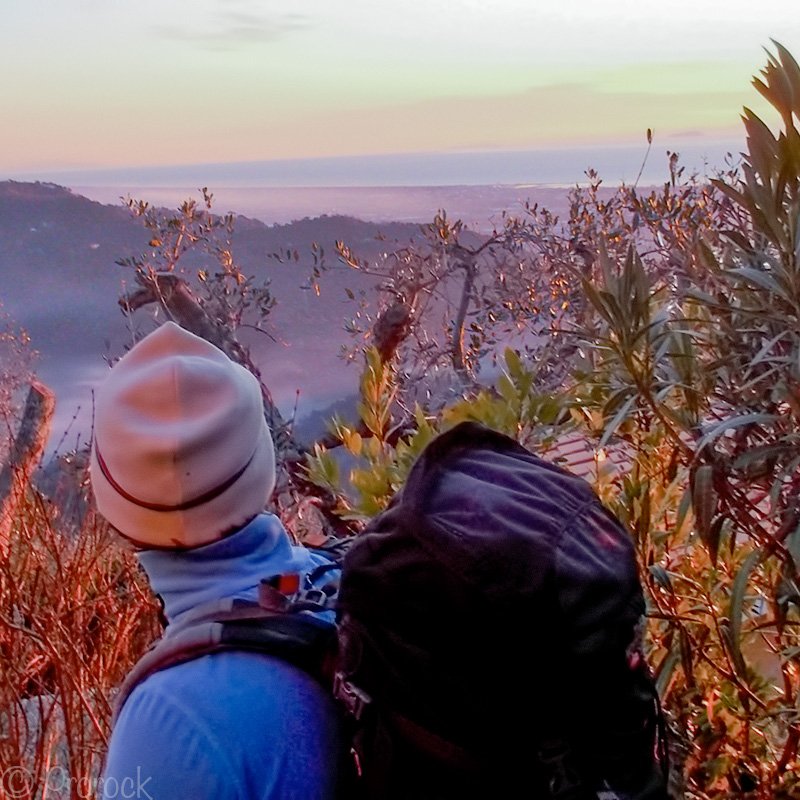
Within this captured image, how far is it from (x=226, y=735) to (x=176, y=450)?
33cm

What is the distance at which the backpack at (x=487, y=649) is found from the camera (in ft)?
2.91

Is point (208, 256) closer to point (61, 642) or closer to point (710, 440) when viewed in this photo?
point (61, 642)

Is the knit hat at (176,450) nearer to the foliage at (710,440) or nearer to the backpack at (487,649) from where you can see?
the backpack at (487,649)

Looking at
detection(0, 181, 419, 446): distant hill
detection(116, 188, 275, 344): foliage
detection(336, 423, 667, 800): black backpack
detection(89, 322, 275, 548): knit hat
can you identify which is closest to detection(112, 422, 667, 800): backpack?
detection(336, 423, 667, 800): black backpack

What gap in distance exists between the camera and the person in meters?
0.90

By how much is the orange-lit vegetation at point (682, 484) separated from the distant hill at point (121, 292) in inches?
63.5

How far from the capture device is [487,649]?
0.89 meters

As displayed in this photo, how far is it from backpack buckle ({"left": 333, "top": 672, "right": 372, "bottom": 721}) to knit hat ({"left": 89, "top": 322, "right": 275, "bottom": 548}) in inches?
9.7

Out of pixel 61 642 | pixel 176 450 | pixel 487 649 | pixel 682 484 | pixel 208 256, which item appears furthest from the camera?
pixel 208 256

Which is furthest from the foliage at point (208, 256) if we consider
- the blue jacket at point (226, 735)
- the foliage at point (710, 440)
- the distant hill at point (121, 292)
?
the blue jacket at point (226, 735)

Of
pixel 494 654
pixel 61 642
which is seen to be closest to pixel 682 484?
pixel 494 654

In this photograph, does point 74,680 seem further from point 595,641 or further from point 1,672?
point 595,641

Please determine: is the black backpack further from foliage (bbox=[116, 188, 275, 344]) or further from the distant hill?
foliage (bbox=[116, 188, 275, 344])

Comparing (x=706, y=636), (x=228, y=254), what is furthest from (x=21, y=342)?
(x=706, y=636)
